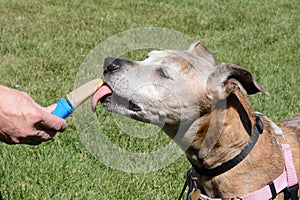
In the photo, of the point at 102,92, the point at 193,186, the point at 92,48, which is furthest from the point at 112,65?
the point at 92,48

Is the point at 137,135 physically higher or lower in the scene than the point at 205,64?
lower

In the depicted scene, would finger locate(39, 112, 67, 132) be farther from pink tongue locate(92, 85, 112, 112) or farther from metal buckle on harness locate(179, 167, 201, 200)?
metal buckle on harness locate(179, 167, 201, 200)

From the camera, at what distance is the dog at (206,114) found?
374 centimetres

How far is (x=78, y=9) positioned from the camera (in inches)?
503

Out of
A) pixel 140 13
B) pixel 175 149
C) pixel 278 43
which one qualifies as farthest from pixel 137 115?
pixel 140 13

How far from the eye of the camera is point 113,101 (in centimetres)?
385

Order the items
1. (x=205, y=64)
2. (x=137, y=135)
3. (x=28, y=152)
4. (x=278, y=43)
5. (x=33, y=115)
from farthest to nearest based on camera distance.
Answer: (x=278, y=43) → (x=137, y=135) → (x=28, y=152) → (x=205, y=64) → (x=33, y=115)

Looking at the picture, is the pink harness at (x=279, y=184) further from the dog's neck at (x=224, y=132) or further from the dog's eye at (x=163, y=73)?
the dog's eye at (x=163, y=73)

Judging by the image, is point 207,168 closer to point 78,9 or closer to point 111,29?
point 111,29

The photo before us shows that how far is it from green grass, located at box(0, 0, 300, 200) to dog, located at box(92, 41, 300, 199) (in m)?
1.36

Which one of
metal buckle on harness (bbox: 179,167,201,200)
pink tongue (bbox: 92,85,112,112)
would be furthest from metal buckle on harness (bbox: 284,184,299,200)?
pink tongue (bbox: 92,85,112,112)

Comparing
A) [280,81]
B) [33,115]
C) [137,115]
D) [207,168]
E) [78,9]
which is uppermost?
[33,115]

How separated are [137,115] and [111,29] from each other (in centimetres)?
743

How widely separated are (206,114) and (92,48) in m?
6.16
